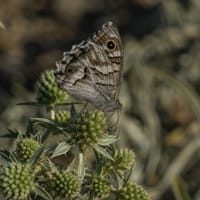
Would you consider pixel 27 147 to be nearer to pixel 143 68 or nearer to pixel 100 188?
pixel 100 188

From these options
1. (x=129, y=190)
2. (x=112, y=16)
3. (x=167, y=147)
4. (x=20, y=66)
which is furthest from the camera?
(x=112, y=16)

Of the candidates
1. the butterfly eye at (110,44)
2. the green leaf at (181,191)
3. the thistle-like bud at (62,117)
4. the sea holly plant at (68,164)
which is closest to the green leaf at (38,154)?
the sea holly plant at (68,164)

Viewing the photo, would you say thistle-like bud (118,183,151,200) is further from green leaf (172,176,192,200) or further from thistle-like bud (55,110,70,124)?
green leaf (172,176,192,200)

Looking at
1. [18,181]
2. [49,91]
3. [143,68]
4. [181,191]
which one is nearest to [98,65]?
[49,91]

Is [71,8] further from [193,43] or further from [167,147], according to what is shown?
[167,147]

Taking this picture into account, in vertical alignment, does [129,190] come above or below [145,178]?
above

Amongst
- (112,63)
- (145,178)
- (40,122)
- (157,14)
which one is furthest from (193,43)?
(40,122)
